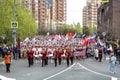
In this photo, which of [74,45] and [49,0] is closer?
[49,0]

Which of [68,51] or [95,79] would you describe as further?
[68,51]

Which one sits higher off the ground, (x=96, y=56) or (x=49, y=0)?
(x=49, y=0)

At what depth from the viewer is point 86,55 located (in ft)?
151

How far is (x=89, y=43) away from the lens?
49.0 m

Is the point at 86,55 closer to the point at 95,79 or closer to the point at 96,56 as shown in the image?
the point at 96,56

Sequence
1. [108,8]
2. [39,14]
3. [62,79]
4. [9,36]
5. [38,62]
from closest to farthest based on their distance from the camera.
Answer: [62,79] → [38,62] → [9,36] → [108,8] → [39,14]

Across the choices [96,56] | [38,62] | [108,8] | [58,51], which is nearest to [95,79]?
[58,51]

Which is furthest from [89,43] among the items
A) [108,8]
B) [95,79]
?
[108,8]

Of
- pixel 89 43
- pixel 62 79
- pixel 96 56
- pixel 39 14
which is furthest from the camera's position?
pixel 39 14

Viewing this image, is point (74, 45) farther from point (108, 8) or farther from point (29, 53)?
point (108, 8)

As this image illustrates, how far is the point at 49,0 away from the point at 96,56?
732 centimetres

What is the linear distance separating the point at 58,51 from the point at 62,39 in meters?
14.0

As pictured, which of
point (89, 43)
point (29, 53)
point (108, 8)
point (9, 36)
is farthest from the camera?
point (108, 8)

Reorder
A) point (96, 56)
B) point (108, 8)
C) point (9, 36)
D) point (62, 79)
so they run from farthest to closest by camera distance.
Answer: point (108, 8), point (9, 36), point (96, 56), point (62, 79)
